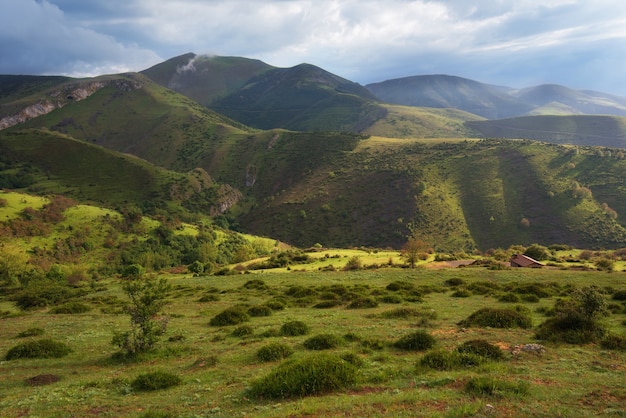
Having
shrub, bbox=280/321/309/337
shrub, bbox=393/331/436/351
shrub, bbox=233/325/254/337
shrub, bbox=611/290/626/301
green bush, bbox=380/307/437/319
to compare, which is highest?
shrub, bbox=393/331/436/351

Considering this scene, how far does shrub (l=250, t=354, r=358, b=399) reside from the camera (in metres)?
12.7

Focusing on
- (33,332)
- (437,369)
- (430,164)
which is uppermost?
(430,164)

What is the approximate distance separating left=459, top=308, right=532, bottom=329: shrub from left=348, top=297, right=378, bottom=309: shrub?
10.7 m

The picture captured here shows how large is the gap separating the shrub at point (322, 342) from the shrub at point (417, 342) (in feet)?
11.4

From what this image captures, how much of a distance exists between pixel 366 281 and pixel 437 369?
3682 centimetres

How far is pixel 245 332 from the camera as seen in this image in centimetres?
2378

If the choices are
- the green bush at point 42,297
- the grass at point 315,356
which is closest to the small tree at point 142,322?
the grass at point 315,356

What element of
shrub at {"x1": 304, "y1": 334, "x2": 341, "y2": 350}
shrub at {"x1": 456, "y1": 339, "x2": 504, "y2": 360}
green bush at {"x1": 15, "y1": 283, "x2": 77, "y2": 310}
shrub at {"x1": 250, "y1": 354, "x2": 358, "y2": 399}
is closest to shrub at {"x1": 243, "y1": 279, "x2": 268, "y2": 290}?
green bush at {"x1": 15, "y1": 283, "x2": 77, "y2": 310}

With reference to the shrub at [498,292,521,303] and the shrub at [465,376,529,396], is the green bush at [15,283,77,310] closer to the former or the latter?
the shrub at [465,376,529,396]

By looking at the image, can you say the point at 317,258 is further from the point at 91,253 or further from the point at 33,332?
the point at 91,253

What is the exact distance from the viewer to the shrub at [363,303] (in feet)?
107

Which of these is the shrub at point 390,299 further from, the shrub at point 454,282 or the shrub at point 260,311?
the shrub at point 454,282

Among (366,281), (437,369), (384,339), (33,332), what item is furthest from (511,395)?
(366,281)

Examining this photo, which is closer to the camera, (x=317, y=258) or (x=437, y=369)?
(x=437, y=369)
